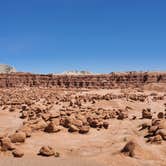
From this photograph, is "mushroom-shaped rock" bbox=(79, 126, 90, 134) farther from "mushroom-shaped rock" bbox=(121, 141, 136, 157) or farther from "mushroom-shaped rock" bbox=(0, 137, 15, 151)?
"mushroom-shaped rock" bbox=(0, 137, 15, 151)

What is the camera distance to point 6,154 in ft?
31.2

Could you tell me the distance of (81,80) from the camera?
240 ft

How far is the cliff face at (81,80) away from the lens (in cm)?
7150

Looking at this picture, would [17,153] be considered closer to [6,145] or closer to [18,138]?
[6,145]

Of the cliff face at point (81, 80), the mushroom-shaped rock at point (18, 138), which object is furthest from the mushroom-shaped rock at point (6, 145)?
the cliff face at point (81, 80)

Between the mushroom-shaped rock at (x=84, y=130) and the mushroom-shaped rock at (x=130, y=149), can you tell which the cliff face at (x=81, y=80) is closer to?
the mushroom-shaped rock at (x=84, y=130)

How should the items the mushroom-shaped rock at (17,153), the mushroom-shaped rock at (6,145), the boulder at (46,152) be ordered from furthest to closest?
the mushroom-shaped rock at (6,145), the boulder at (46,152), the mushroom-shaped rock at (17,153)

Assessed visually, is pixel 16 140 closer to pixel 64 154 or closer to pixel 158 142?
pixel 64 154

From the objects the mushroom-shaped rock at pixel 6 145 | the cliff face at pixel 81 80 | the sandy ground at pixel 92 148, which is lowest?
the sandy ground at pixel 92 148

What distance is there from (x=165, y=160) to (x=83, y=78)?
64198 millimetres

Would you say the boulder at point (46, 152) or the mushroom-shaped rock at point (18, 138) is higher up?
the mushroom-shaped rock at point (18, 138)

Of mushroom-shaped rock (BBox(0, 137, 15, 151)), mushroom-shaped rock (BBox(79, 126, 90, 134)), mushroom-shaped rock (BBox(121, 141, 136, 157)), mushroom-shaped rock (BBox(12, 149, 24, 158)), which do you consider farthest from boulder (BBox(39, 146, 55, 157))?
mushroom-shaped rock (BBox(79, 126, 90, 134))

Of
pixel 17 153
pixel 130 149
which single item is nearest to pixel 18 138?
pixel 17 153

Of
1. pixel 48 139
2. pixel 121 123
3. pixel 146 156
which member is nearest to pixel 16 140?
pixel 48 139
